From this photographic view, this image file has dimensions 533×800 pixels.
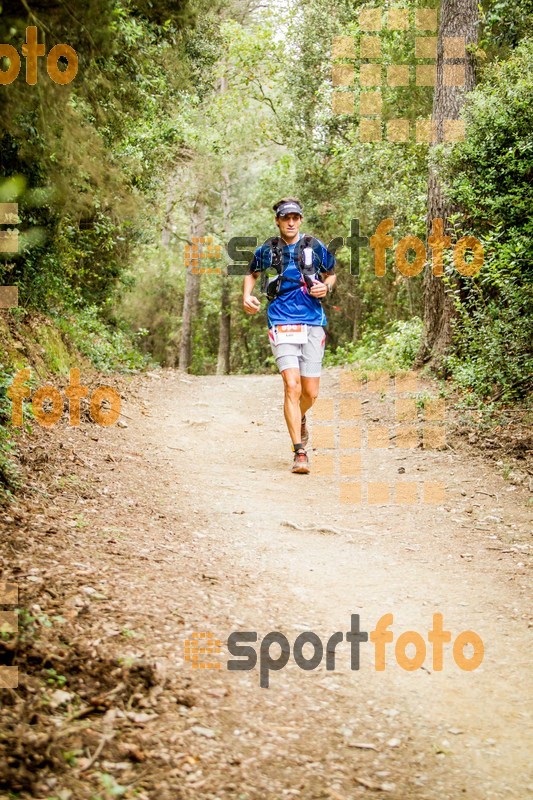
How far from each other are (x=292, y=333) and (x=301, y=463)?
1.33 meters

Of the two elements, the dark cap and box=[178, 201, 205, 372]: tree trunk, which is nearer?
the dark cap

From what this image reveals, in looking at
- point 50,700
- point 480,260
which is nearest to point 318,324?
point 480,260

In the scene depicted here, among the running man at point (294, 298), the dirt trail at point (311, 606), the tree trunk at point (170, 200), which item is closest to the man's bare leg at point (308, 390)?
the running man at point (294, 298)

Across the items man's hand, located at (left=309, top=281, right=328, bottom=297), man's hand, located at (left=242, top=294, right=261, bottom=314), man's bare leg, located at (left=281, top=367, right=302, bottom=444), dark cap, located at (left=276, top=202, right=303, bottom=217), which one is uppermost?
dark cap, located at (left=276, top=202, right=303, bottom=217)

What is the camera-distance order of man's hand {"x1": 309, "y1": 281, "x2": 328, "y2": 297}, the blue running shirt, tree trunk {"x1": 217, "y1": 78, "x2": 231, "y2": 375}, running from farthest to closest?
tree trunk {"x1": 217, "y1": 78, "x2": 231, "y2": 375} → the blue running shirt → man's hand {"x1": 309, "y1": 281, "x2": 328, "y2": 297}

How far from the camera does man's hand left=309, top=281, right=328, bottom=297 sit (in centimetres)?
704

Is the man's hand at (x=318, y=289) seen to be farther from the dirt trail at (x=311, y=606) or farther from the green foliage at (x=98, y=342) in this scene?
the green foliage at (x=98, y=342)

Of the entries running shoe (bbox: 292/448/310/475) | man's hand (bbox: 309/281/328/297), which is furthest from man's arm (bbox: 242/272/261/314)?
running shoe (bbox: 292/448/310/475)

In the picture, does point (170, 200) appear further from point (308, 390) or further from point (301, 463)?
point (301, 463)

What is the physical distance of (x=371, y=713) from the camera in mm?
2961

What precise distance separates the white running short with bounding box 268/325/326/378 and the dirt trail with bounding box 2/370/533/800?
1104mm

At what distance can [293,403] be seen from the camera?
7.24m

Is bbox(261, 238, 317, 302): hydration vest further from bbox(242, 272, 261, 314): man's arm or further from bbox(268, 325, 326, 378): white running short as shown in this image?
bbox(268, 325, 326, 378): white running short

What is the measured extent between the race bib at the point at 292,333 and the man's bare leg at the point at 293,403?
296 mm
